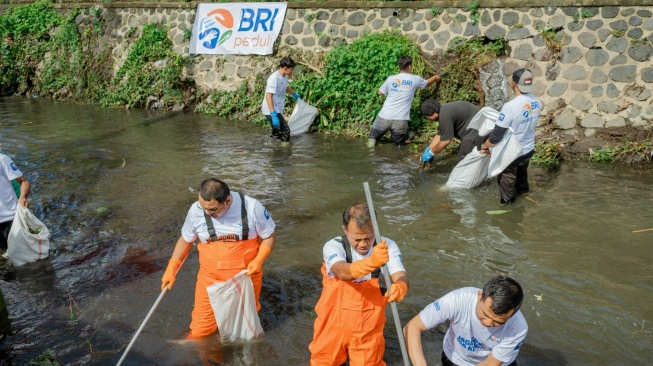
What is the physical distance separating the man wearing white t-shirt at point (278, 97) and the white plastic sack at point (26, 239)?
523 cm

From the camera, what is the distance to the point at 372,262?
3705mm

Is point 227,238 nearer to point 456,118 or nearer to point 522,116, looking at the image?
point 522,116

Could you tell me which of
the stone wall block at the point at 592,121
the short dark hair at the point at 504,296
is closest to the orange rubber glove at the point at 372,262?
the short dark hair at the point at 504,296

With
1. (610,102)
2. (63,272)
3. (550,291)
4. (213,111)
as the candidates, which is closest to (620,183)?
(610,102)

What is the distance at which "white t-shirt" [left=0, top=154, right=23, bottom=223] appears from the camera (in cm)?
646

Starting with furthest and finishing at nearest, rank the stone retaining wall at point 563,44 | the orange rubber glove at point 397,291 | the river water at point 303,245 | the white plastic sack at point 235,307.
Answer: the stone retaining wall at point 563,44 < the river water at point 303,245 < the white plastic sack at point 235,307 < the orange rubber glove at point 397,291

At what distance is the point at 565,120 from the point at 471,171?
291 cm

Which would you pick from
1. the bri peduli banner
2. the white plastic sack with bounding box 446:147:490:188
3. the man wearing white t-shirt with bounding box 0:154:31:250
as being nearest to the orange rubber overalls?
the man wearing white t-shirt with bounding box 0:154:31:250

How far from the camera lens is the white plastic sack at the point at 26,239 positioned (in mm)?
6398

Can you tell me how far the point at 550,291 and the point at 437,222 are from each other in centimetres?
197

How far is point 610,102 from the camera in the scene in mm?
10023

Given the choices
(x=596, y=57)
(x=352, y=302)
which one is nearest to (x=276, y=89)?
(x=596, y=57)

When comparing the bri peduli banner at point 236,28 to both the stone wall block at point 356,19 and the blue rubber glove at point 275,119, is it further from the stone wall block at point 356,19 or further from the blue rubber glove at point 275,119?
the blue rubber glove at point 275,119

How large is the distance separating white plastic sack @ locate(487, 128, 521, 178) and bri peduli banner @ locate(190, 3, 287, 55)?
7264 mm
